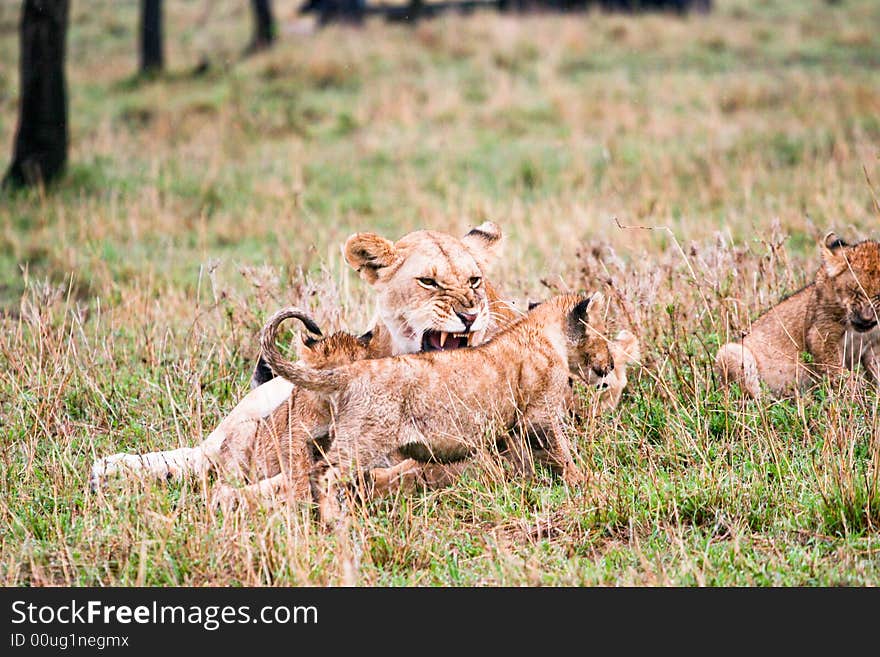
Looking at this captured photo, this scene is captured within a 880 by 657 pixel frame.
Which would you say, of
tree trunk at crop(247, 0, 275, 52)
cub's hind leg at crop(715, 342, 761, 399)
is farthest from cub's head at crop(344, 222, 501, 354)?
tree trunk at crop(247, 0, 275, 52)

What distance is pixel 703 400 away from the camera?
6191 millimetres

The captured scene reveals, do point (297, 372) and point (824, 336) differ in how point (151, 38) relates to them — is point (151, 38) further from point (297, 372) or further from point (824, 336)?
point (297, 372)

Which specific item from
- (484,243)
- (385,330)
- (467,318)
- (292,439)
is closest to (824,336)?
(484,243)

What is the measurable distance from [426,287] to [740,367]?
6.04 feet

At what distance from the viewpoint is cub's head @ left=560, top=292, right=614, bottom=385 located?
5.52 meters

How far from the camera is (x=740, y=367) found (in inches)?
243

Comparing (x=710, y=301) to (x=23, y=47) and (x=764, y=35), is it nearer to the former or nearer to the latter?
(x=23, y=47)

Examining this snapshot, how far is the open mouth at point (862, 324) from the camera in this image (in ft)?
19.4

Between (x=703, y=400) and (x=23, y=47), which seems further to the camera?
(x=23, y=47)

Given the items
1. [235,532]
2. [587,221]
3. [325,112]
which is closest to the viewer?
[235,532]

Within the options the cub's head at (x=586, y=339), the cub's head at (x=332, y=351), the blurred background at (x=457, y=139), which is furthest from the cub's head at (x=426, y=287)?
the blurred background at (x=457, y=139)

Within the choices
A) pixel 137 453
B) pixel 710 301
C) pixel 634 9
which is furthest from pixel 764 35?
pixel 137 453
